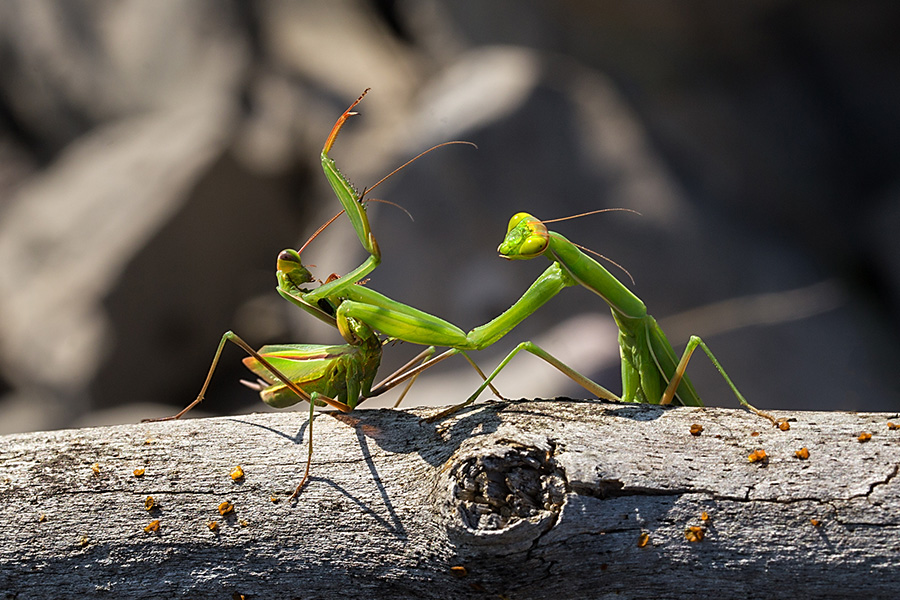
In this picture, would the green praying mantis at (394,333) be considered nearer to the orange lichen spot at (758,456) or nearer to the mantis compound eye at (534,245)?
the mantis compound eye at (534,245)

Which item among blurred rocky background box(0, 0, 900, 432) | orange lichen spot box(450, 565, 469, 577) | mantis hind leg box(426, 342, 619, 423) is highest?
blurred rocky background box(0, 0, 900, 432)

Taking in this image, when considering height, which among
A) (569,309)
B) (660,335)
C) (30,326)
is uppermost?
(30,326)

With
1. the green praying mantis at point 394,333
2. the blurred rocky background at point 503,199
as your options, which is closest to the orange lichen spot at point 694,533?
the green praying mantis at point 394,333

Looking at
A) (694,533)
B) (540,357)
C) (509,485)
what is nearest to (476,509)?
(509,485)

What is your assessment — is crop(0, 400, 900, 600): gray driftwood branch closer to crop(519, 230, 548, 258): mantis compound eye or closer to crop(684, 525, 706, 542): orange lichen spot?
crop(684, 525, 706, 542): orange lichen spot

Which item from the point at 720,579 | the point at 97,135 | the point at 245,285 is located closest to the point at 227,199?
the point at 245,285

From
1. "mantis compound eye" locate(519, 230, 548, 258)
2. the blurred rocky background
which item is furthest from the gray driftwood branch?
the blurred rocky background

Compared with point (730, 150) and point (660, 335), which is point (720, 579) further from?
point (730, 150)
